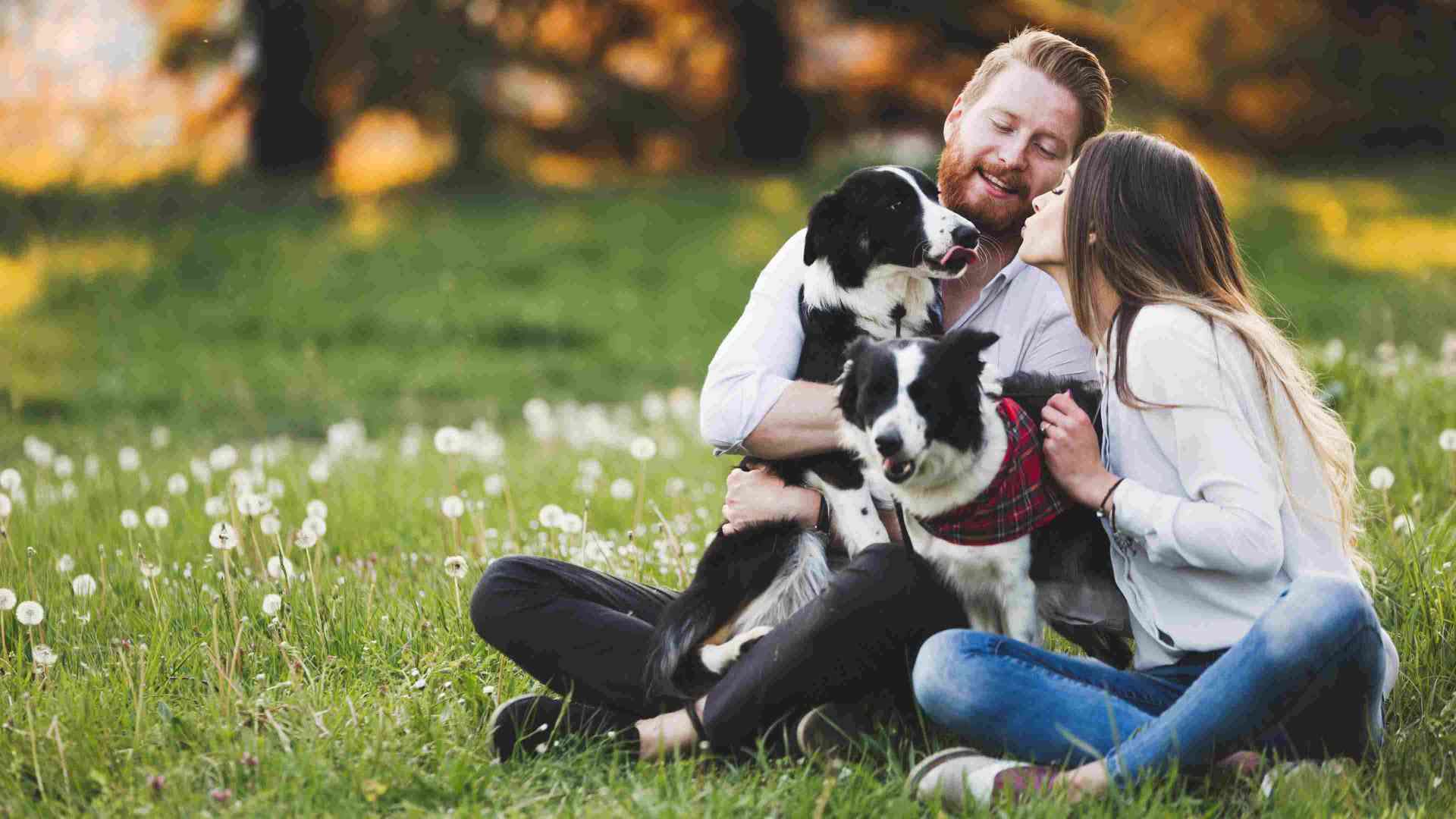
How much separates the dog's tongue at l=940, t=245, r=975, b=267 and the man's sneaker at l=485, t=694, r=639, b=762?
1.49 metres

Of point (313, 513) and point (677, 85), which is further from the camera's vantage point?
point (677, 85)

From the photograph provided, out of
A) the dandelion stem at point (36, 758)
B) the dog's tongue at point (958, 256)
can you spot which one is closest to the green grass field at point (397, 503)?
the dandelion stem at point (36, 758)

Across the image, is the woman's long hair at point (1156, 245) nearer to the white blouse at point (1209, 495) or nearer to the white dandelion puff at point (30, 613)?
the white blouse at point (1209, 495)

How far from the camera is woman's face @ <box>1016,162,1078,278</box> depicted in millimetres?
3354

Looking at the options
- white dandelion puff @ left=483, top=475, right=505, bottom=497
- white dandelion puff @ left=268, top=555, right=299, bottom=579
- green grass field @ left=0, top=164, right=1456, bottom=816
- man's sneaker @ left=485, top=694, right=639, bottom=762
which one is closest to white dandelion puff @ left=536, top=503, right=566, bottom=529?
green grass field @ left=0, top=164, right=1456, bottom=816

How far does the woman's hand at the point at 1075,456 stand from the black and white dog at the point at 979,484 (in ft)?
0.26

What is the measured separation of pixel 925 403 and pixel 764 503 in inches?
27.8

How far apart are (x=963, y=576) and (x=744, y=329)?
961 millimetres

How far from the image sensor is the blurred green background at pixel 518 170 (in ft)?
37.2

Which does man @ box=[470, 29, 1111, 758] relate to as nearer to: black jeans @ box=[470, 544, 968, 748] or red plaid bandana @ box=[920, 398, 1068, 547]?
black jeans @ box=[470, 544, 968, 748]

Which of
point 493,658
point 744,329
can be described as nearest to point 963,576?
point 744,329

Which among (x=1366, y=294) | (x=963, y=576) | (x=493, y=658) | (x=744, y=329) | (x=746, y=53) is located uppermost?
(x=746, y=53)

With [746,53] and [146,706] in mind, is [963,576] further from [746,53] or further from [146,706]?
[746,53]

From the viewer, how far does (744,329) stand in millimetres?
3871
